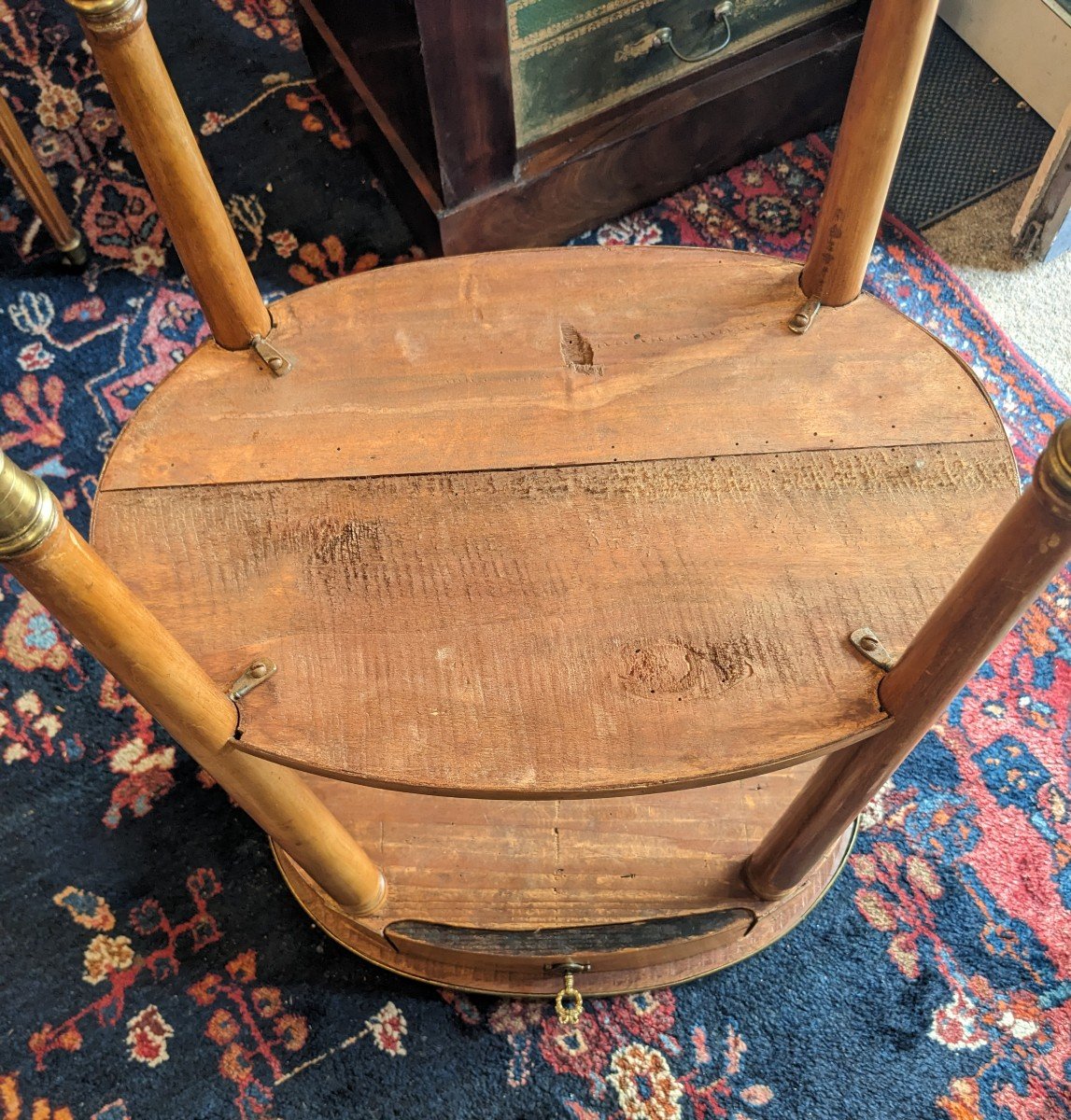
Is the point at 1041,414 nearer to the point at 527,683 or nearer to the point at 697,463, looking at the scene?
the point at 697,463

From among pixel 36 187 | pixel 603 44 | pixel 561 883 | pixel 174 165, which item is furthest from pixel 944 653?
pixel 36 187

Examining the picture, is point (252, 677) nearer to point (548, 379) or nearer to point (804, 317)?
point (548, 379)

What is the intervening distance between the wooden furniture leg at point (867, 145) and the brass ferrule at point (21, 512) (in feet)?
1.97

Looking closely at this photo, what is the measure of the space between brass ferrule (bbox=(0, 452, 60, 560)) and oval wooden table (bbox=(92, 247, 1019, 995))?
0.81 feet

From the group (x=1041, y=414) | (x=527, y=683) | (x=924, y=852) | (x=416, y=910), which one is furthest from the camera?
(x=1041, y=414)

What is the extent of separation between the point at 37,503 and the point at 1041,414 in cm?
123

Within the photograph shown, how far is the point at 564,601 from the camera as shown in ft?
2.48

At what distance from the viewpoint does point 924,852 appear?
114cm

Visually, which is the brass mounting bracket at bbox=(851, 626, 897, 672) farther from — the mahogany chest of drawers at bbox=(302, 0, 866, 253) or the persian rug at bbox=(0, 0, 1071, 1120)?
the mahogany chest of drawers at bbox=(302, 0, 866, 253)

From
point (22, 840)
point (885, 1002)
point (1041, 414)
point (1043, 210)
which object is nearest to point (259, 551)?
point (22, 840)

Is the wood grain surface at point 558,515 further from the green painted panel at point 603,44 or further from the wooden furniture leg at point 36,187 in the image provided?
the wooden furniture leg at point 36,187

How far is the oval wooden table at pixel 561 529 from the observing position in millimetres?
712

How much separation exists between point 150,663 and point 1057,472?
0.48 m

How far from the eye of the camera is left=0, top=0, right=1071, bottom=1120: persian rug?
1.04 metres
